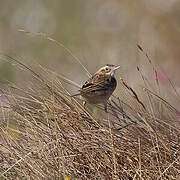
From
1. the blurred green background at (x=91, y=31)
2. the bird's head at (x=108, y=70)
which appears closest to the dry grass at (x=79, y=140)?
the bird's head at (x=108, y=70)

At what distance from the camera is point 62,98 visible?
4484 mm

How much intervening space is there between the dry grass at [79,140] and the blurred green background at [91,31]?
21.9ft

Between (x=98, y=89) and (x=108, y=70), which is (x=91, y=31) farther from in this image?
(x=98, y=89)

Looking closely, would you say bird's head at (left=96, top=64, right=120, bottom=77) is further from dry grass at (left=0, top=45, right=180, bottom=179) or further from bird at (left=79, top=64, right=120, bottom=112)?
dry grass at (left=0, top=45, right=180, bottom=179)

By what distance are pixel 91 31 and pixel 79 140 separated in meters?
10.0

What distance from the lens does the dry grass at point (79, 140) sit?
3.98 m

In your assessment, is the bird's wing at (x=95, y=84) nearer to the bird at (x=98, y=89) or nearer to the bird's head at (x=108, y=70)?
the bird at (x=98, y=89)

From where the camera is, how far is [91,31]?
14047 millimetres

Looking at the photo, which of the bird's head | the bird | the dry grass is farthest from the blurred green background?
the dry grass

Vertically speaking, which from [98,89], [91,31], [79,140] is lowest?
[91,31]

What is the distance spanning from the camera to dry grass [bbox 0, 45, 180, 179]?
3.98 meters

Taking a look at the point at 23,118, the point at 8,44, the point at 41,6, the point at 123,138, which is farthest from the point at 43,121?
the point at 41,6

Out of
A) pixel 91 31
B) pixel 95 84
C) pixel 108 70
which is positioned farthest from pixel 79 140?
pixel 91 31

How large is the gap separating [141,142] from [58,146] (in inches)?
21.6
